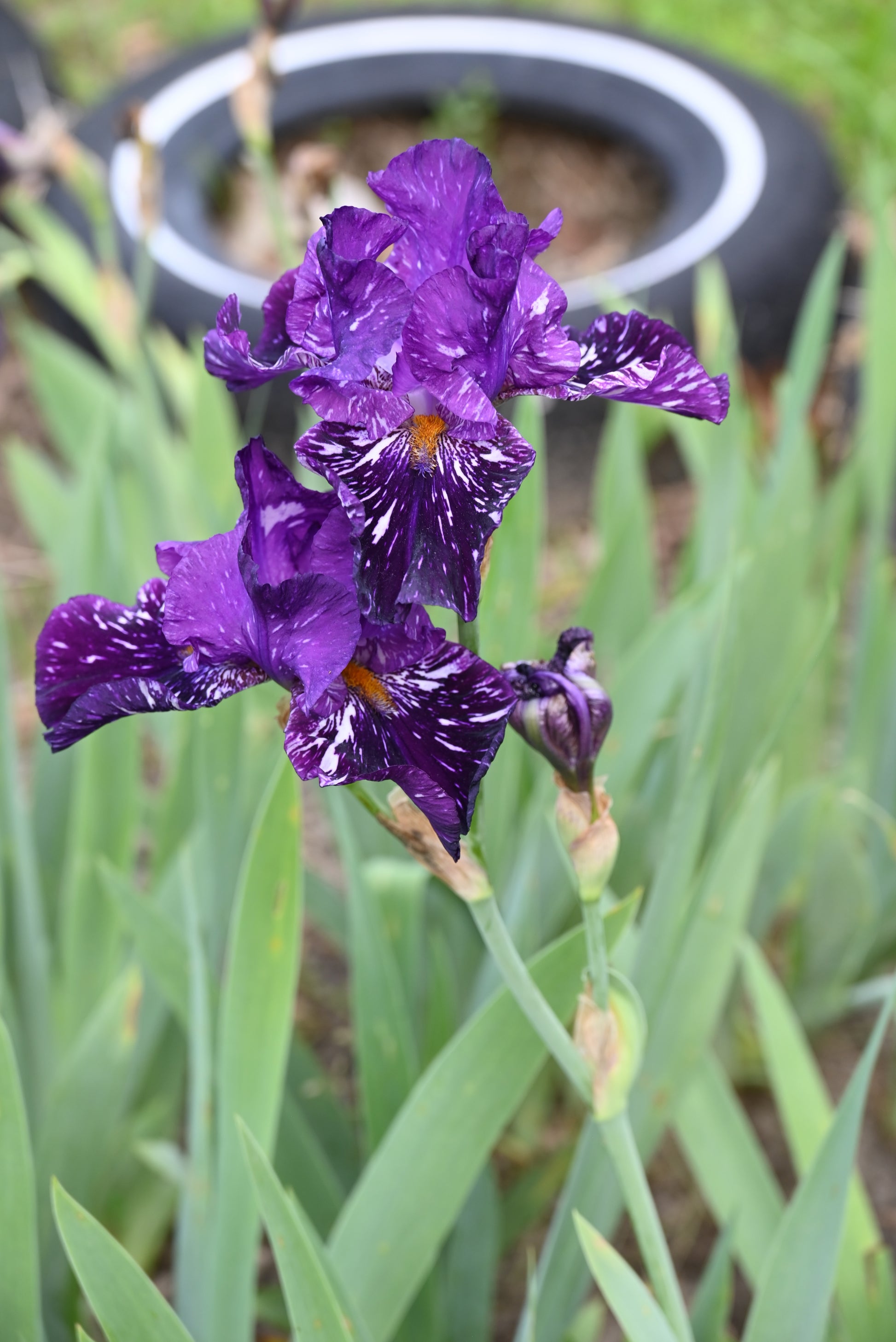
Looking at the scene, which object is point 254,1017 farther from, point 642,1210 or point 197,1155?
point 642,1210

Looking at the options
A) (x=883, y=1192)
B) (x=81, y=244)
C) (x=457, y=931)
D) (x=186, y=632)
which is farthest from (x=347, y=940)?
(x=81, y=244)

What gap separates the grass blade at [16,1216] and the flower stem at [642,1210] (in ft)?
1.12

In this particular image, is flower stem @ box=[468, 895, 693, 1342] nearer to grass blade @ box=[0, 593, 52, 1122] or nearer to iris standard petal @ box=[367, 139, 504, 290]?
iris standard petal @ box=[367, 139, 504, 290]

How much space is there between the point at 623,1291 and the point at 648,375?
0.49 meters

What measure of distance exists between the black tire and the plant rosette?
2.56m

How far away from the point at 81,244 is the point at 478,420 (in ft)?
6.45

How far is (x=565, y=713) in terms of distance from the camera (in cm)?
57

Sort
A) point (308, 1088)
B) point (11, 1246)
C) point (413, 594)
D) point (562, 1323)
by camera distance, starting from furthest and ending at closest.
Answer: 1. point (308, 1088)
2. point (562, 1323)
3. point (11, 1246)
4. point (413, 594)

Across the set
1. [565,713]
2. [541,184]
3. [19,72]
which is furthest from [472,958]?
[19,72]

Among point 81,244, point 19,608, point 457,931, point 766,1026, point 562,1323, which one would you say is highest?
point 81,244

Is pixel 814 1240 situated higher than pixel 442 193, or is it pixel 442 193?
pixel 442 193

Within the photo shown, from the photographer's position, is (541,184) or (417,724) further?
(541,184)

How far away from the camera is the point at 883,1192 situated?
130 centimetres

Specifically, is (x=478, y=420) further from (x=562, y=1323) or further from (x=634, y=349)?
(x=562, y=1323)
